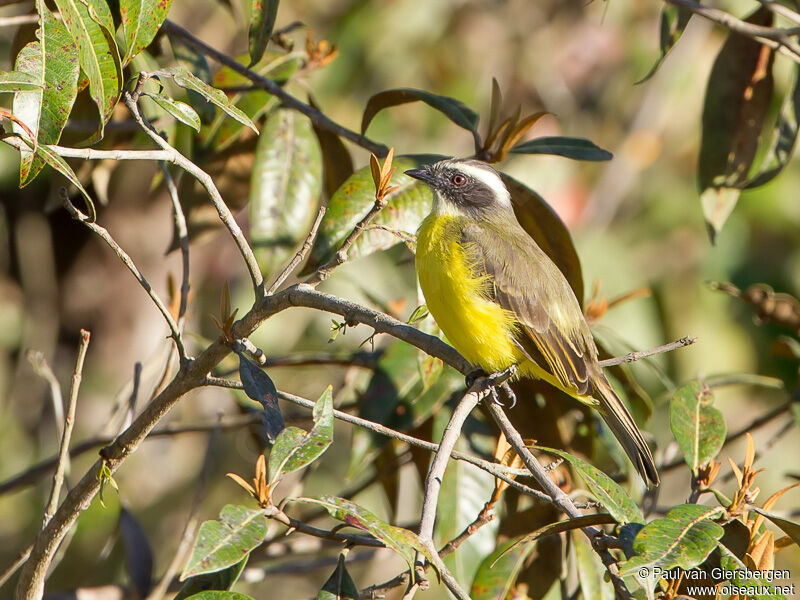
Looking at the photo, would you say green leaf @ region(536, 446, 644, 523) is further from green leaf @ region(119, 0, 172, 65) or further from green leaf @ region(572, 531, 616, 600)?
green leaf @ region(119, 0, 172, 65)

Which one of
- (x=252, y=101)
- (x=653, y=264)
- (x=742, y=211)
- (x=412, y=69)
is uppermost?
(x=252, y=101)

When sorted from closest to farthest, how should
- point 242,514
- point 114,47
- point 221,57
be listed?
1. point 242,514
2. point 114,47
3. point 221,57

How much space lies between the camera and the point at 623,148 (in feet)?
21.6

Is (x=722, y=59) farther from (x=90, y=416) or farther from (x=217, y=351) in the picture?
(x=90, y=416)

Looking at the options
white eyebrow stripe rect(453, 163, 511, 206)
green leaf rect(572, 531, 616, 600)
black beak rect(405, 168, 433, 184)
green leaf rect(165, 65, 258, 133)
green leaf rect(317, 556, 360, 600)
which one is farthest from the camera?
white eyebrow stripe rect(453, 163, 511, 206)

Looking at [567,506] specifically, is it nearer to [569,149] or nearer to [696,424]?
[696,424]

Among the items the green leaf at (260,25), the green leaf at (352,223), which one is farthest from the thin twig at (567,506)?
the green leaf at (260,25)

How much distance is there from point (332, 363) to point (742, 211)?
430 cm

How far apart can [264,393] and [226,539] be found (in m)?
0.44

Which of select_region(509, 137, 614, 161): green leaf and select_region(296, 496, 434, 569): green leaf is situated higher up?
select_region(509, 137, 614, 161): green leaf

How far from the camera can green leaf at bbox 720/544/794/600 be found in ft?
6.04

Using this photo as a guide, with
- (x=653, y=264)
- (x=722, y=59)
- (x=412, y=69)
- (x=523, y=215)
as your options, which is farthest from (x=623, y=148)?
(x=523, y=215)

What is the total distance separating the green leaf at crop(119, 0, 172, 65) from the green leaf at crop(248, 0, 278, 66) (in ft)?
1.86

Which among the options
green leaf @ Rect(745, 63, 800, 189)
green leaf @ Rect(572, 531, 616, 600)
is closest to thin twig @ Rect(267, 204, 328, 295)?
green leaf @ Rect(572, 531, 616, 600)
